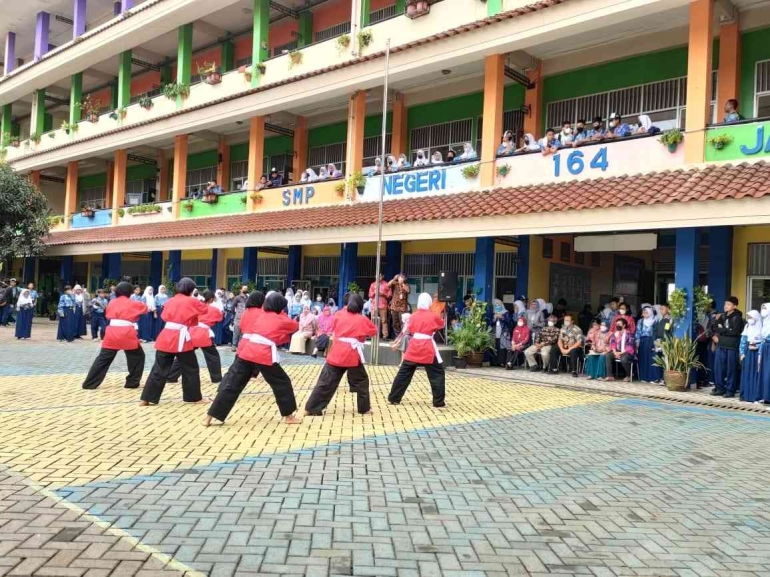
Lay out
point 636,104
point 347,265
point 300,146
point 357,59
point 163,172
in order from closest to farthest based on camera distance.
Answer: point 636,104, point 357,59, point 347,265, point 300,146, point 163,172

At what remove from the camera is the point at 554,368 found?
1348 centimetres

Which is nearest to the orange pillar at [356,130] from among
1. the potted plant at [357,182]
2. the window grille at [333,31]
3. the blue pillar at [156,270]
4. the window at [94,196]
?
the potted plant at [357,182]

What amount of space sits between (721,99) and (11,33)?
30067 millimetres

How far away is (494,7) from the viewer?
45.9 ft

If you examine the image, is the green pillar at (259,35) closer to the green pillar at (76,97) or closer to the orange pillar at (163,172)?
the orange pillar at (163,172)

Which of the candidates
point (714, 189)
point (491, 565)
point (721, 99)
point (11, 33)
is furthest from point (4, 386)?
point (11, 33)

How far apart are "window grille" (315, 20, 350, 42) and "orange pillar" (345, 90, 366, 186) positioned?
127 inches

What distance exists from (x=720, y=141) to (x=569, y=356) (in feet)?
16.5

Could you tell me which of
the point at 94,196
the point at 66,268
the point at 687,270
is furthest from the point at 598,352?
the point at 94,196

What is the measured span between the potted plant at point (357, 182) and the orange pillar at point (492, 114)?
11.9 ft

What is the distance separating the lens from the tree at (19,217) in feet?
74.5

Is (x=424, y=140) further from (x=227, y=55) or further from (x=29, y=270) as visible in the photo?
(x=29, y=270)

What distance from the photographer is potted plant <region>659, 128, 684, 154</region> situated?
1144 cm

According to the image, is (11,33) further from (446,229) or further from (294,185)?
(446,229)
